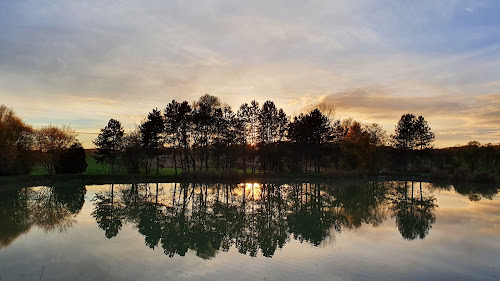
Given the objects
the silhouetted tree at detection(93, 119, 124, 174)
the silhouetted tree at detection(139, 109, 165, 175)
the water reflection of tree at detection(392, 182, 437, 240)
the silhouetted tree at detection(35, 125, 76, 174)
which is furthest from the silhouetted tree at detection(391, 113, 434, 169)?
the silhouetted tree at detection(35, 125, 76, 174)

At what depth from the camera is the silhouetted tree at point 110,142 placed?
4534cm

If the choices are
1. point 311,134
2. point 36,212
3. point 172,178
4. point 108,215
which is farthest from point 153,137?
point 108,215

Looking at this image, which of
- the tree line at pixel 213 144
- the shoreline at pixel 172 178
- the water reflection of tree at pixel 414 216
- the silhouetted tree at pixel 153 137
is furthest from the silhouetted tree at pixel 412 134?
the silhouetted tree at pixel 153 137

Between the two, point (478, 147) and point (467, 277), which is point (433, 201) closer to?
point (467, 277)

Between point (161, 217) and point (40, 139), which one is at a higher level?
point (40, 139)

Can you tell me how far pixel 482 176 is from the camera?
127ft

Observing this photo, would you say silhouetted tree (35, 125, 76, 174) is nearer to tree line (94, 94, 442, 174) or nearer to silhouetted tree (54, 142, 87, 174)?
silhouetted tree (54, 142, 87, 174)

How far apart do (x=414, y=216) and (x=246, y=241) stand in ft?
39.7

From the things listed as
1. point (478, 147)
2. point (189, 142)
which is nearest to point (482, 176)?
point (478, 147)

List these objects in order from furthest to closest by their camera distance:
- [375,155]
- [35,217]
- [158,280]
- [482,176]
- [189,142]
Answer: [375,155] < [189,142] < [482,176] < [35,217] < [158,280]

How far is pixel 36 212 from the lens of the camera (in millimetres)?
18328

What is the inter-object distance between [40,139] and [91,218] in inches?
1161

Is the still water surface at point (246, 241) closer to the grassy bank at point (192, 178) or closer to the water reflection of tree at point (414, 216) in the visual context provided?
the water reflection of tree at point (414, 216)

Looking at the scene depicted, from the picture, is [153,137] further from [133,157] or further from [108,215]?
[108,215]
